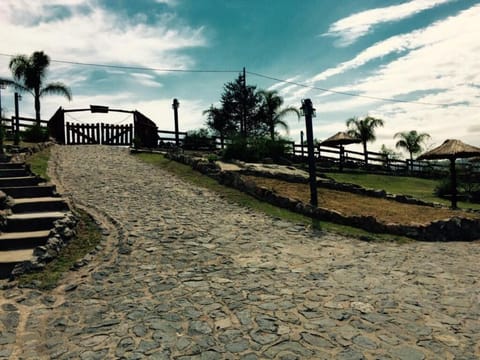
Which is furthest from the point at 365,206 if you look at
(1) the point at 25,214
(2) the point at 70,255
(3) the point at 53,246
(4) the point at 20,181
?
(4) the point at 20,181

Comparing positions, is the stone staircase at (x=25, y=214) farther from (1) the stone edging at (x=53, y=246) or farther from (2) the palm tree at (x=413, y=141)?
(2) the palm tree at (x=413, y=141)

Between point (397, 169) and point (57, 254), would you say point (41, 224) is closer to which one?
point (57, 254)

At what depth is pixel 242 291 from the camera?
512 centimetres

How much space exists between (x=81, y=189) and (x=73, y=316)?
7.42 meters

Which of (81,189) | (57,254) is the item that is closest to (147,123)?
(81,189)

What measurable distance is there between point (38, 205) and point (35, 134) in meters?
15.1

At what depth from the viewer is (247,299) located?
4.86 meters

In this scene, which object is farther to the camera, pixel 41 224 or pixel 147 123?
pixel 147 123

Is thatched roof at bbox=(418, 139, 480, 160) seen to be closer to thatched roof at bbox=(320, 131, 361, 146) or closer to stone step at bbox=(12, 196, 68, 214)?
thatched roof at bbox=(320, 131, 361, 146)

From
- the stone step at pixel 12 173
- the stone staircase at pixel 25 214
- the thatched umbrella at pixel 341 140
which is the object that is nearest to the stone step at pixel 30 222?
the stone staircase at pixel 25 214

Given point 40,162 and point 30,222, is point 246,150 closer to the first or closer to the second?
point 40,162

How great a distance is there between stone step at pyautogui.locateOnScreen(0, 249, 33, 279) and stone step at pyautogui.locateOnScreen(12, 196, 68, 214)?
72.9 inches

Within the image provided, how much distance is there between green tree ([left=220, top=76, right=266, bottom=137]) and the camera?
118 feet

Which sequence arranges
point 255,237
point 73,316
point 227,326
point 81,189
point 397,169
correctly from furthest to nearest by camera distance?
point 397,169 < point 81,189 < point 255,237 < point 73,316 < point 227,326
